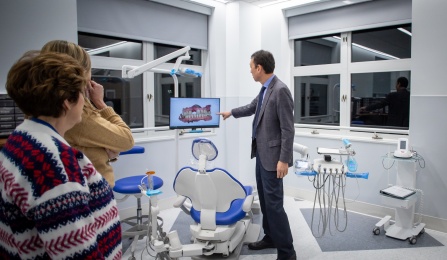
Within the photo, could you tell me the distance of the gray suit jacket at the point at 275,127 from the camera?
2387mm

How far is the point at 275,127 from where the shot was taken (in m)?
2.48

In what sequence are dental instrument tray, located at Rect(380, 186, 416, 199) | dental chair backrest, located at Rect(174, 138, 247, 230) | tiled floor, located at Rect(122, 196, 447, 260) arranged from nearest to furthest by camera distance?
1. dental chair backrest, located at Rect(174, 138, 247, 230)
2. tiled floor, located at Rect(122, 196, 447, 260)
3. dental instrument tray, located at Rect(380, 186, 416, 199)

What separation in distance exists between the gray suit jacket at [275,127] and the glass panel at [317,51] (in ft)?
6.73

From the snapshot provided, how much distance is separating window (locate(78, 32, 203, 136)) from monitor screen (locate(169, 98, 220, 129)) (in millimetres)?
354

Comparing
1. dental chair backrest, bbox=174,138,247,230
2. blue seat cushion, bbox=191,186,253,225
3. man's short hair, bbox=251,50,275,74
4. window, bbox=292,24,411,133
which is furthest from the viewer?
window, bbox=292,24,411,133

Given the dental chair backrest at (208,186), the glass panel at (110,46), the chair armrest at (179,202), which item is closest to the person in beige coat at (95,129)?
the dental chair backrest at (208,186)

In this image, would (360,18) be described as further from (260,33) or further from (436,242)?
(436,242)

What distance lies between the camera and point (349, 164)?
2996mm

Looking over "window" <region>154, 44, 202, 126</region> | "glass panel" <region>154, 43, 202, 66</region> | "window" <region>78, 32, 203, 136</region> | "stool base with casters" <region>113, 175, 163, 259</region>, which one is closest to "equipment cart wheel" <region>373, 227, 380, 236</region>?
"stool base with casters" <region>113, 175, 163, 259</region>

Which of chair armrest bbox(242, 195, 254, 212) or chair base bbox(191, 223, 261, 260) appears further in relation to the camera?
chair base bbox(191, 223, 261, 260)

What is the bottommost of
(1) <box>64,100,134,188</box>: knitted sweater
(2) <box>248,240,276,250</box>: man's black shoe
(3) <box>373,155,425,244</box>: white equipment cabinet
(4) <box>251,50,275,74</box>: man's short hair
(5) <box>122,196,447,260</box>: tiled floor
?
(5) <box>122,196,447,260</box>: tiled floor

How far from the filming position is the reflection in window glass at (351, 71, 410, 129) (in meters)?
3.71

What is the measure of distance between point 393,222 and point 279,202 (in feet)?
5.51

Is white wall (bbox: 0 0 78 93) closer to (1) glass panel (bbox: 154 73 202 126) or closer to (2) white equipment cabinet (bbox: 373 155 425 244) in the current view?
(1) glass panel (bbox: 154 73 202 126)
